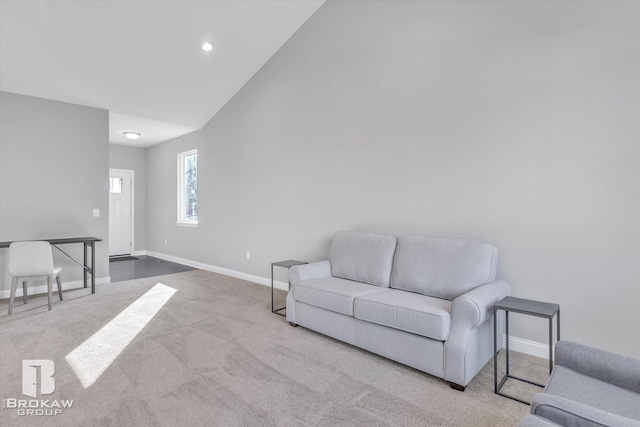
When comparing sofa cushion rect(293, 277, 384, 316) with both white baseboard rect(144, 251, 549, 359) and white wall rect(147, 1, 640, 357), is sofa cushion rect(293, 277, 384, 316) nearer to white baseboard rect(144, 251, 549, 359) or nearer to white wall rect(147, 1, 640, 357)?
white wall rect(147, 1, 640, 357)

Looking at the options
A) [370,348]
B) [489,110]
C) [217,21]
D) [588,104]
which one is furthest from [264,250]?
[588,104]

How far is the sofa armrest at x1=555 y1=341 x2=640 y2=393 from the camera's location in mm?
1387

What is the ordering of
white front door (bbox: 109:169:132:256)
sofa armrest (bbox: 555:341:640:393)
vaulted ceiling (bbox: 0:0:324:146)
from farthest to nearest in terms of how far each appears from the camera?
1. white front door (bbox: 109:169:132:256)
2. vaulted ceiling (bbox: 0:0:324:146)
3. sofa armrest (bbox: 555:341:640:393)

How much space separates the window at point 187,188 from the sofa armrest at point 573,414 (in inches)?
253

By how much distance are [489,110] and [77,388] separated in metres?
3.75

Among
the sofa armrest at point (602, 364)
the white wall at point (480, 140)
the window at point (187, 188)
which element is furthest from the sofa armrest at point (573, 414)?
the window at point (187, 188)

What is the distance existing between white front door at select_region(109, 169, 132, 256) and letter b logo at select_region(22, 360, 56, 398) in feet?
19.2

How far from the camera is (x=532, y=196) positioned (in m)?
2.64

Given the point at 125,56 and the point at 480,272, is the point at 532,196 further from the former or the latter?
the point at 125,56

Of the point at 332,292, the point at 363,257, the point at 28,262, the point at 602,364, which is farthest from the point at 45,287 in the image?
the point at 602,364

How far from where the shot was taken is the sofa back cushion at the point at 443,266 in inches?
102

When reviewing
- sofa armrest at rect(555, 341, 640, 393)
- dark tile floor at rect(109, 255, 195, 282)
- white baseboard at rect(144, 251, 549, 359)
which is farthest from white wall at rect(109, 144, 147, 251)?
sofa armrest at rect(555, 341, 640, 393)

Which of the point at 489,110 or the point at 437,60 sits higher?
the point at 437,60

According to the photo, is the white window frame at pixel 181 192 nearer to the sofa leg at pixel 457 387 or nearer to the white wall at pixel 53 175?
the white wall at pixel 53 175
